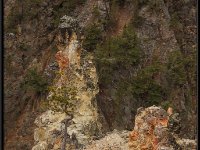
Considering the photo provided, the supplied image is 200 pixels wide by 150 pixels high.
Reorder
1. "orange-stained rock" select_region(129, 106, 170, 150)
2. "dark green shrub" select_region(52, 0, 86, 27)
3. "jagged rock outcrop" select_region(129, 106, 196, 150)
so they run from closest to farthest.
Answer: "jagged rock outcrop" select_region(129, 106, 196, 150)
"orange-stained rock" select_region(129, 106, 170, 150)
"dark green shrub" select_region(52, 0, 86, 27)

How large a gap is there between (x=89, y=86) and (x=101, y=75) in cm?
96

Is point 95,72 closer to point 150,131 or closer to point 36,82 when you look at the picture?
point 36,82

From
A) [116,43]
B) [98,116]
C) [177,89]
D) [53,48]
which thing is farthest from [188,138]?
[53,48]

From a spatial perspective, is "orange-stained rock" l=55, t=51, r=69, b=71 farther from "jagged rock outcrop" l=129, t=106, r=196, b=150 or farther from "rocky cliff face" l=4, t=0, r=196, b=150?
"jagged rock outcrop" l=129, t=106, r=196, b=150

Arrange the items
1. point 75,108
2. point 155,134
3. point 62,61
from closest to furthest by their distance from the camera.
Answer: point 155,134 → point 75,108 → point 62,61

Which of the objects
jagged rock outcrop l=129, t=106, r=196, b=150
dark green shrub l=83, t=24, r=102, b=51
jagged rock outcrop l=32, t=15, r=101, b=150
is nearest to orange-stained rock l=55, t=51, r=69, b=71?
jagged rock outcrop l=32, t=15, r=101, b=150

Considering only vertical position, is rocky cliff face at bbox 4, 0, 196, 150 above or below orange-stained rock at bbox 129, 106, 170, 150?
above

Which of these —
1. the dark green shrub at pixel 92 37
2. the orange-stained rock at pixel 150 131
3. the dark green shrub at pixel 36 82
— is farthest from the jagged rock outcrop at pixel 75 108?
the orange-stained rock at pixel 150 131

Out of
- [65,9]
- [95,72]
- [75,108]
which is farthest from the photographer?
[65,9]

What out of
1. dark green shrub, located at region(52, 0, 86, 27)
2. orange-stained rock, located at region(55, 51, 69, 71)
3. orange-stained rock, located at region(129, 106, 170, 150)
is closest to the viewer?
orange-stained rock, located at region(129, 106, 170, 150)

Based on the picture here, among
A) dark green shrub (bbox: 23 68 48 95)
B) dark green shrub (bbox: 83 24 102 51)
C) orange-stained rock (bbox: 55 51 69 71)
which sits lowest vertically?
dark green shrub (bbox: 23 68 48 95)

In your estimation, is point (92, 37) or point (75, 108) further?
point (92, 37)

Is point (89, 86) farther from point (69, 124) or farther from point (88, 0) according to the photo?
point (88, 0)

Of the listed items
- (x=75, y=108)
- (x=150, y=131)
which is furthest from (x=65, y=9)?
(x=150, y=131)
